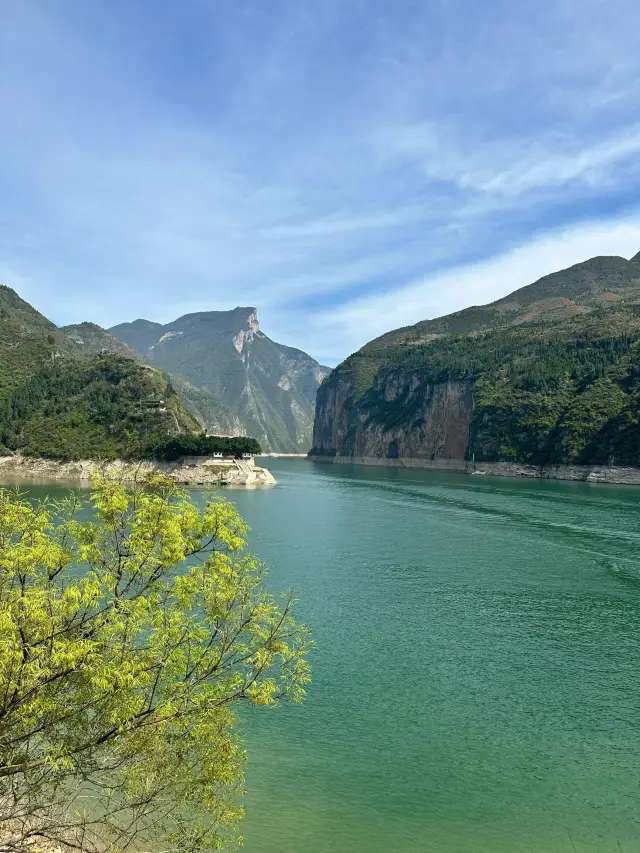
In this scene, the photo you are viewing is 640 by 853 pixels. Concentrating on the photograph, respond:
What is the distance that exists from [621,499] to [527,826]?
312 ft

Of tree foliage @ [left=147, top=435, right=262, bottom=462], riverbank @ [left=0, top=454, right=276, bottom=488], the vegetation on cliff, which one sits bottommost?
riverbank @ [left=0, top=454, right=276, bottom=488]

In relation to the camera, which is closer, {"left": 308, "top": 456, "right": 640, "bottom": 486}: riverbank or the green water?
the green water

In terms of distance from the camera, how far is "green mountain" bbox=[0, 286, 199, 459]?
133m

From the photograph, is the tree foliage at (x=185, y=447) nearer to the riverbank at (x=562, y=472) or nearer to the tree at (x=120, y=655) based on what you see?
the riverbank at (x=562, y=472)

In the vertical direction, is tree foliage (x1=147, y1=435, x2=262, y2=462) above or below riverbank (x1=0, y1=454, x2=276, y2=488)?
above

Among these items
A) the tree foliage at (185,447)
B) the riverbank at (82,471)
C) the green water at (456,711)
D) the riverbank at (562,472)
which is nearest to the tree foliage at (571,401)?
the riverbank at (562,472)

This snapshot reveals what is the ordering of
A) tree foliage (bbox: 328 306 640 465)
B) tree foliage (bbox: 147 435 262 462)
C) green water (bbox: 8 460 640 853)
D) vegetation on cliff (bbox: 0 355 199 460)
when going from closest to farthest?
green water (bbox: 8 460 640 853) < tree foliage (bbox: 147 435 262 462) < vegetation on cliff (bbox: 0 355 199 460) < tree foliage (bbox: 328 306 640 465)

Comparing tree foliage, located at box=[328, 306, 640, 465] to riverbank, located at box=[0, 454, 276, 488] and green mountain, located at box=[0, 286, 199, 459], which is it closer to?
riverbank, located at box=[0, 454, 276, 488]

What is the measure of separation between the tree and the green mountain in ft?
358

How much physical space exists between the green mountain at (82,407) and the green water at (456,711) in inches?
3387

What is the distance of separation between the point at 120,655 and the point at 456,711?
17899 millimetres

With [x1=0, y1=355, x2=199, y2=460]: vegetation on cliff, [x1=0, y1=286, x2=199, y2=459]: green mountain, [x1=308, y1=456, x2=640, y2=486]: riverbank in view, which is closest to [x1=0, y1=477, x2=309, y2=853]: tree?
[x1=0, y1=286, x2=199, y2=459]: green mountain

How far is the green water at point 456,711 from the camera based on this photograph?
16.6 m

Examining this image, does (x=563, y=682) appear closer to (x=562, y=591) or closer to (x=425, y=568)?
(x=562, y=591)
